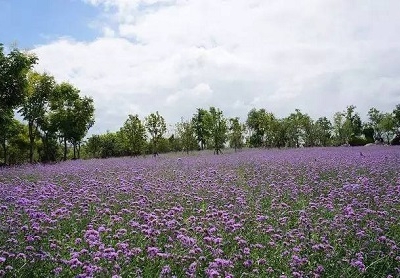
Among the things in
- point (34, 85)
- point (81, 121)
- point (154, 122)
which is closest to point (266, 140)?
point (154, 122)

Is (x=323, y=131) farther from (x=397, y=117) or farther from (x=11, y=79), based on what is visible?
(x=11, y=79)

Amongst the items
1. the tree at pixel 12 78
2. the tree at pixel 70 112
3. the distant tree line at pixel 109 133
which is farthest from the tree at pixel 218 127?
the tree at pixel 12 78

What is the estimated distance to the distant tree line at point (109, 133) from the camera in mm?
24188

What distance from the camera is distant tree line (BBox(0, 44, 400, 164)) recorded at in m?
24.2

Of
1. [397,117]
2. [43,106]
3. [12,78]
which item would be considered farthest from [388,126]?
[12,78]

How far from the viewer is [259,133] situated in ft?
204

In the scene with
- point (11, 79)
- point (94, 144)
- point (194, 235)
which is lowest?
point (194, 235)

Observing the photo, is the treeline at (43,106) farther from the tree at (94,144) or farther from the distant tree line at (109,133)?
the tree at (94,144)

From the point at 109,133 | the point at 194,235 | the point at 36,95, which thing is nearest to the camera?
the point at 194,235

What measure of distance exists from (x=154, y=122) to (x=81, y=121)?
6975mm

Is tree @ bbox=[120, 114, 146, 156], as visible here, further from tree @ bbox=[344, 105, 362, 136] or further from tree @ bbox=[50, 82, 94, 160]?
tree @ bbox=[344, 105, 362, 136]

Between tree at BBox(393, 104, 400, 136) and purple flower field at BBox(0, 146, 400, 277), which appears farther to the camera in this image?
tree at BBox(393, 104, 400, 136)

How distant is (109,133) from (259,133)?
3113 cm

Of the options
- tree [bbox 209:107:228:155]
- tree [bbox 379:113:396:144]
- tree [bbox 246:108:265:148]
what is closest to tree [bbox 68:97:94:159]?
tree [bbox 209:107:228:155]
